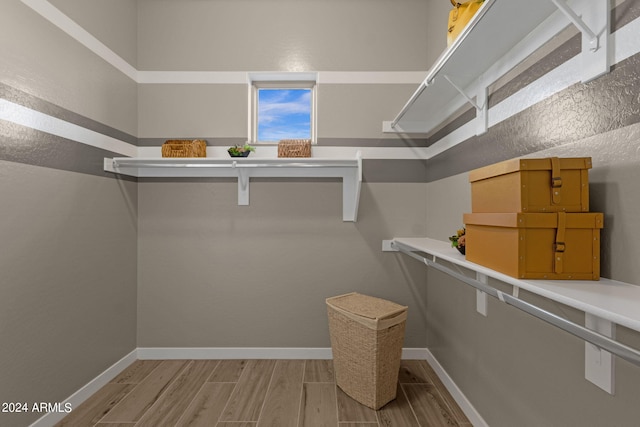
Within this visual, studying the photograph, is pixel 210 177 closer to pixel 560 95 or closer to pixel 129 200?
pixel 129 200

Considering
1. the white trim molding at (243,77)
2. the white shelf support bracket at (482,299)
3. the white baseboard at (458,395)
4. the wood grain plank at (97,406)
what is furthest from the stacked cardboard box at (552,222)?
the wood grain plank at (97,406)

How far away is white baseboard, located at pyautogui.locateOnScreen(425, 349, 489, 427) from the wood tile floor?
0.10 ft

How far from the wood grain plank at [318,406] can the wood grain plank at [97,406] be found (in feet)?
3.58

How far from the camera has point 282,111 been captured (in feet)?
8.00

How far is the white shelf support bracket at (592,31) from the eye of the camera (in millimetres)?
845

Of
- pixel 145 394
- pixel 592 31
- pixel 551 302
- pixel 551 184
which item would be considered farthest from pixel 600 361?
pixel 145 394

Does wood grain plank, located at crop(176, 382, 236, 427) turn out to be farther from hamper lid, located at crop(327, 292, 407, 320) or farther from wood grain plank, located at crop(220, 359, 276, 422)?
hamper lid, located at crop(327, 292, 407, 320)

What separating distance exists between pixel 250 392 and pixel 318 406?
1.44ft

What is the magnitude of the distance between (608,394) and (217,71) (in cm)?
265

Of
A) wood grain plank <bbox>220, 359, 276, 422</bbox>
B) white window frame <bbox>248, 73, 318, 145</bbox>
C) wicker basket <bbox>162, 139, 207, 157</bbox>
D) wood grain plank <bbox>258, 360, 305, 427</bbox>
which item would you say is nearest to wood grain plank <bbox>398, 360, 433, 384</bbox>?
wood grain plank <bbox>258, 360, 305, 427</bbox>

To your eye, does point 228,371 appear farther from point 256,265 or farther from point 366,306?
point 366,306

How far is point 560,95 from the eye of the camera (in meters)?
1.05

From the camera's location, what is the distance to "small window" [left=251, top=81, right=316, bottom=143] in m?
2.40

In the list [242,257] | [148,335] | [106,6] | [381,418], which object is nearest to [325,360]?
[381,418]
